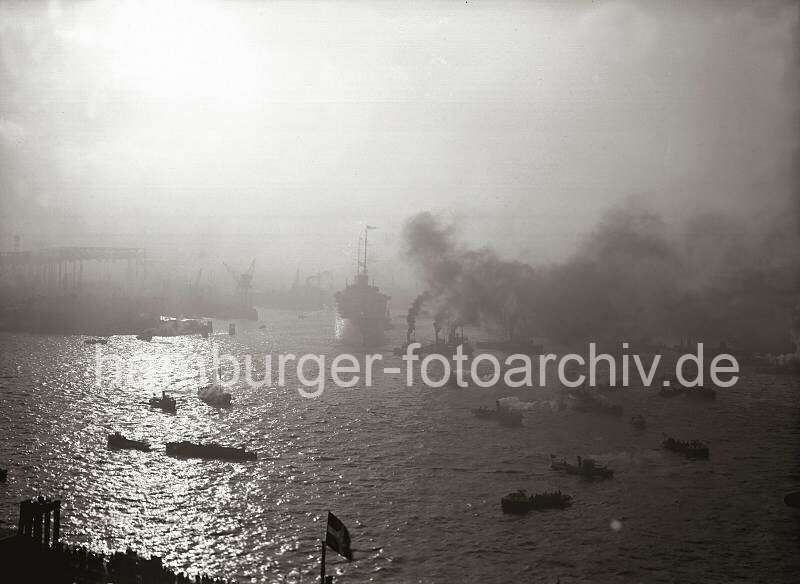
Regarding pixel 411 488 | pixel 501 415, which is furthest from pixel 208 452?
pixel 501 415

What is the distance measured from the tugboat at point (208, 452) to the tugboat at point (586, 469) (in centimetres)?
3348

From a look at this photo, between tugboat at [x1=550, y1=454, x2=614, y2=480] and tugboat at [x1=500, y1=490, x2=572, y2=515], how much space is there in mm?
7173

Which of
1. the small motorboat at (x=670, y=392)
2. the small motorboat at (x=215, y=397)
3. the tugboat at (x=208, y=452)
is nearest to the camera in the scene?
the tugboat at (x=208, y=452)

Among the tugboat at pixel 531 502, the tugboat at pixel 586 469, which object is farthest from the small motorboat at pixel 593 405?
the tugboat at pixel 531 502

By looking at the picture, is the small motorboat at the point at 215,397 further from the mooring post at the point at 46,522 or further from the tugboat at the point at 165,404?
the mooring post at the point at 46,522

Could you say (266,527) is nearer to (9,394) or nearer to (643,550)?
(643,550)

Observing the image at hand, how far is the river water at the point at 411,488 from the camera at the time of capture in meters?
40.1

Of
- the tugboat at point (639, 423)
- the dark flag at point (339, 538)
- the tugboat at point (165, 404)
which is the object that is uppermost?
the dark flag at point (339, 538)

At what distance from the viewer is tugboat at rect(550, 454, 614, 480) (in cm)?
5775

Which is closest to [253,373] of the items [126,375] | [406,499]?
[126,375]

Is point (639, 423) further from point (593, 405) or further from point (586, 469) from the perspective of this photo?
point (586, 469)

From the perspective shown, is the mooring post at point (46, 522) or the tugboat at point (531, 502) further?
the tugboat at point (531, 502)

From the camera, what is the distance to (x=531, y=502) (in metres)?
49.7

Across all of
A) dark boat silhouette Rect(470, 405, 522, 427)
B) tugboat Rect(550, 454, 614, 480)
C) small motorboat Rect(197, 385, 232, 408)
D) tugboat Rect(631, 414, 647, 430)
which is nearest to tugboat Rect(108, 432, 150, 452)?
small motorboat Rect(197, 385, 232, 408)
